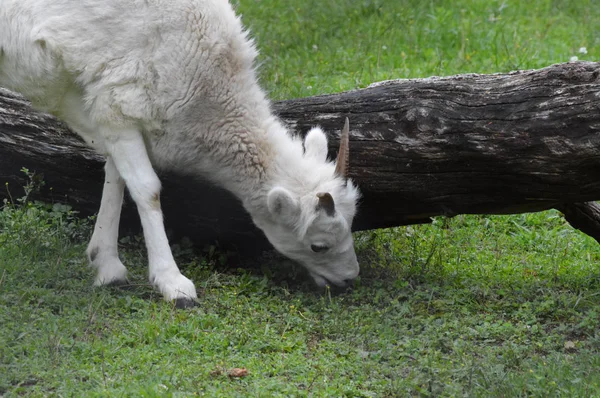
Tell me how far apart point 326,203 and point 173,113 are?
1.24m

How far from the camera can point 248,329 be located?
5.68m

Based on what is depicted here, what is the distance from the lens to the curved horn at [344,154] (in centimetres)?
611

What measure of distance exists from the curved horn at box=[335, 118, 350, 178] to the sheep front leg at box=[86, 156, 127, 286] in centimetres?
168

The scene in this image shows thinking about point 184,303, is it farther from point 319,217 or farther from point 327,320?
point 319,217

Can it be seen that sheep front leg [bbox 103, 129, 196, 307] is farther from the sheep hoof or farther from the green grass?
the green grass

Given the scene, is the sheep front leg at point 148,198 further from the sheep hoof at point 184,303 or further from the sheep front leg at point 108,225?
the sheep front leg at point 108,225

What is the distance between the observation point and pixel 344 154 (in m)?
6.17

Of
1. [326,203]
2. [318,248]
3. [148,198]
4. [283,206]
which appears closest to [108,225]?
[148,198]

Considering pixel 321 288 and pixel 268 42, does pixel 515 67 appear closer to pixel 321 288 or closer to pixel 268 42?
pixel 268 42

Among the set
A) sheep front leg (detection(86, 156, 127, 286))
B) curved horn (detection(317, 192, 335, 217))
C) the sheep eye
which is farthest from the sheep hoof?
curved horn (detection(317, 192, 335, 217))

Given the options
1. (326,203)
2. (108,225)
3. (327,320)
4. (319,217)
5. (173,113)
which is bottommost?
(327,320)

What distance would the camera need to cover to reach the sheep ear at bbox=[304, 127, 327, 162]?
643cm

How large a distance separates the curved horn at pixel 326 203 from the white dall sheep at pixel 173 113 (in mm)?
11

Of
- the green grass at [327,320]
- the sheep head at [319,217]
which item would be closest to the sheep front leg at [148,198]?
the green grass at [327,320]
